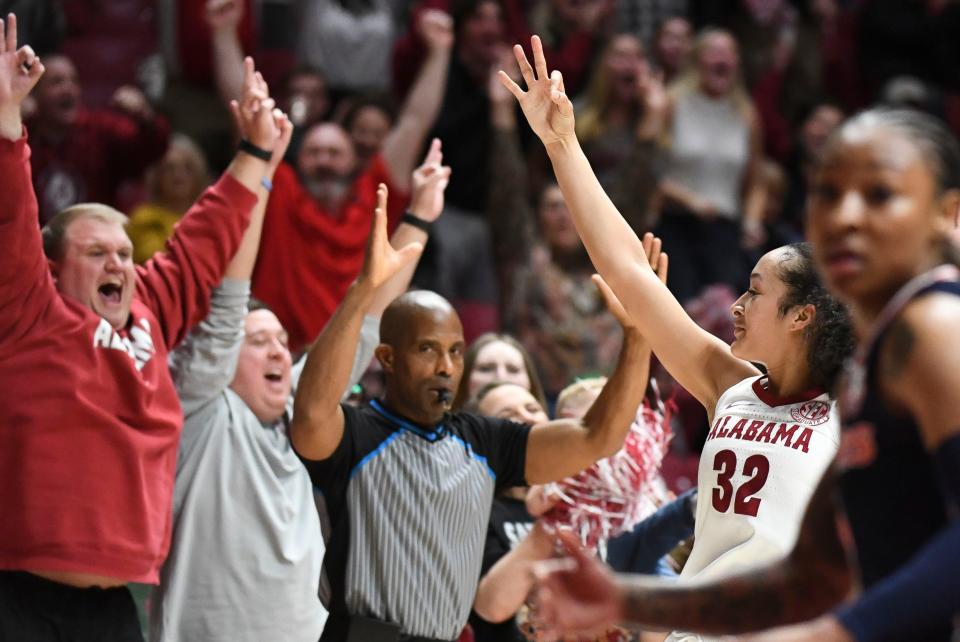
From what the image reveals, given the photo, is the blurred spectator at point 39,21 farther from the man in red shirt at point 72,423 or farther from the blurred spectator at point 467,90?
the man in red shirt at point 72,423

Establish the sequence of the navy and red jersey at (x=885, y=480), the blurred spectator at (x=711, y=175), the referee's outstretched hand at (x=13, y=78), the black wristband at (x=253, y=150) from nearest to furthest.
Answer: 1. the navy and red jersey at (x=885, y=480)
2. the referee's outstretched hand at (x=13, y=78)
3. the black wristband at (x=253, y=150)
4. the blurred spectator at (x=711, y=175)

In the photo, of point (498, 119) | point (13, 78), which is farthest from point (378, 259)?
point (498, 119)

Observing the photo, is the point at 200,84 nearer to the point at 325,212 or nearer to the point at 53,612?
the point at 325,212

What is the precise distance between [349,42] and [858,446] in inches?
252

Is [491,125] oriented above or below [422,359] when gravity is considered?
above

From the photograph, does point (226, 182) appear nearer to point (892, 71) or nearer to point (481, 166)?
point (481, 166)

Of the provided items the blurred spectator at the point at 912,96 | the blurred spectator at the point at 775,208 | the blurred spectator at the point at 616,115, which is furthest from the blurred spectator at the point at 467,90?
the blurred spectator at the point at 912,96

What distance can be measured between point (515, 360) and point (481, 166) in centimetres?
264

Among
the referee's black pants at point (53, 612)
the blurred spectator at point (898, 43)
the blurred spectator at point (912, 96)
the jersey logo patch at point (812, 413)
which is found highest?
the blurred spectator at point (898, 43)

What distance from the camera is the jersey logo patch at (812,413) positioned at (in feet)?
10.4

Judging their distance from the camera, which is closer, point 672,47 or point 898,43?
point 672,47

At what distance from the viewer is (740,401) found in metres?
3.24

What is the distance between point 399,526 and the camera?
367 cm

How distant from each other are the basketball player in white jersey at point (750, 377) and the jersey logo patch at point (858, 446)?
3.70ft
